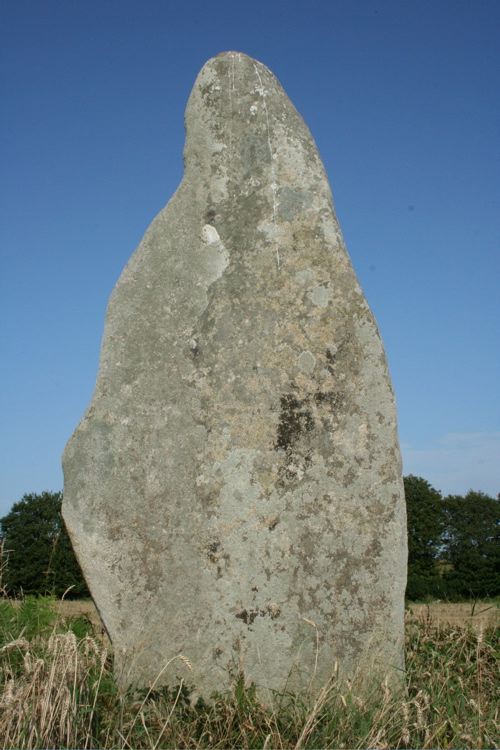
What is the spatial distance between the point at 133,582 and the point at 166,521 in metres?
0.38

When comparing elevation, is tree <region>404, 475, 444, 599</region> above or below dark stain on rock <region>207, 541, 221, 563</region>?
above

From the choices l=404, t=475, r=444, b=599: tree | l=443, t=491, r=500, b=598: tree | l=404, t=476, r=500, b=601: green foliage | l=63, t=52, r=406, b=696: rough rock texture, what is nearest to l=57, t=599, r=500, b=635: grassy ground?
l=443, t=491, r=500, b=598: tree

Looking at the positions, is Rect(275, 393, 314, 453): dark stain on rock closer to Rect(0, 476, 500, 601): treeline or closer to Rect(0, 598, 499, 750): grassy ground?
Rect(0, 598, 499, 750): grassy ground

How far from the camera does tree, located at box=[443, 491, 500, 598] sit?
14.4 m

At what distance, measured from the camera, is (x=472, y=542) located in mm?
15203

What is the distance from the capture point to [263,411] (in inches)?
181

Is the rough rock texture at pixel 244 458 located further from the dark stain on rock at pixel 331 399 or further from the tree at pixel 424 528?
the tree at pixel 424 528

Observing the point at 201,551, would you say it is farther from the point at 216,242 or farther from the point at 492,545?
the point at 492,545

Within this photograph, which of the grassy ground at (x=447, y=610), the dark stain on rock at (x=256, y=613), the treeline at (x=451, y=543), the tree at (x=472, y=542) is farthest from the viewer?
the tree at (x=472, y=542)

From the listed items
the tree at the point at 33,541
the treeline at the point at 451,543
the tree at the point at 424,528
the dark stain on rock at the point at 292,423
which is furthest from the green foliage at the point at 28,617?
the tree at the point at 424,528

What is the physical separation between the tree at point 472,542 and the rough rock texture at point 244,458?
406 inches

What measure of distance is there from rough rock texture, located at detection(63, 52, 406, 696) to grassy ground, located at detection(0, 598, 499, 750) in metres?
0.21

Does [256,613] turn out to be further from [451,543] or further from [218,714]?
[451,543]

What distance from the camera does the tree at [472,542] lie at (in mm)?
14366
